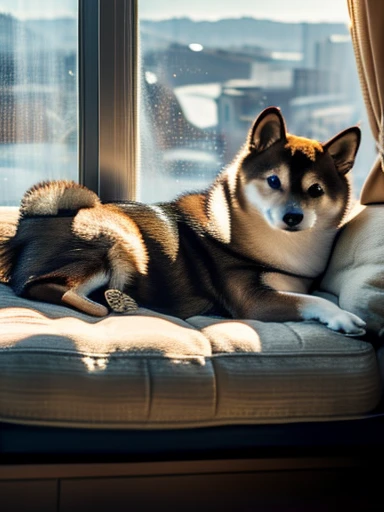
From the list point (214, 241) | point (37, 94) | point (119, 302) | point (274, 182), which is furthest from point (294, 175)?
point (37, 94)

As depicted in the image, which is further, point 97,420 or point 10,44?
point 10,44

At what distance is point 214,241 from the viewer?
2.08 metres

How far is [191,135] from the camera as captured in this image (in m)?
2.64

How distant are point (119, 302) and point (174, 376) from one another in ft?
1.50

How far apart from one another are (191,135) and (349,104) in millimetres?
619

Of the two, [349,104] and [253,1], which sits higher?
[253,1]

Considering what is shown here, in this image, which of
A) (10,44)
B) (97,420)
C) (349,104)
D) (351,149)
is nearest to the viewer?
(97,420)

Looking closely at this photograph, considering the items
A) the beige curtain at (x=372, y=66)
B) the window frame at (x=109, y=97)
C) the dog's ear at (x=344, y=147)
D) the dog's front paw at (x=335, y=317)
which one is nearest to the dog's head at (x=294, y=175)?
the dog's ear at (x=344, y=147)

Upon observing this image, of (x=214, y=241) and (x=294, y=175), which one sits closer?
(x=294, y=175)

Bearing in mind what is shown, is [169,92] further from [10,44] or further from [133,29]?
[10,44]

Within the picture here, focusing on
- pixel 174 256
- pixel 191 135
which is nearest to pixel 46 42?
pixel 191 135

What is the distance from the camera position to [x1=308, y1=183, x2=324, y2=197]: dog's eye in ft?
6.50

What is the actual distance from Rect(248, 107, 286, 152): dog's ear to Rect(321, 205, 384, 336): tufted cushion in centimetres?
33

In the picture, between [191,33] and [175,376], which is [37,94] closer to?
[191,33]
